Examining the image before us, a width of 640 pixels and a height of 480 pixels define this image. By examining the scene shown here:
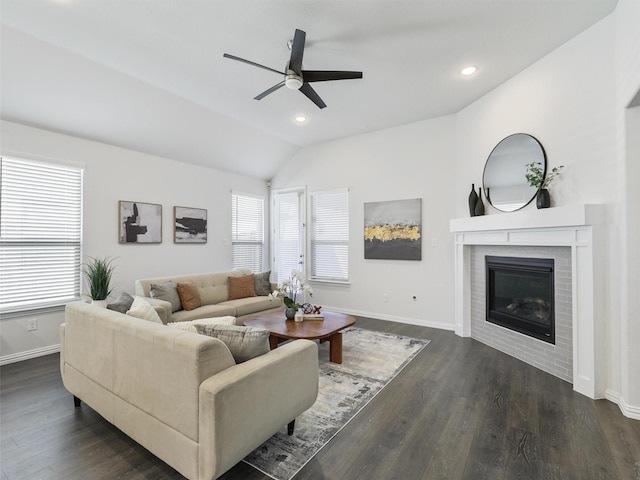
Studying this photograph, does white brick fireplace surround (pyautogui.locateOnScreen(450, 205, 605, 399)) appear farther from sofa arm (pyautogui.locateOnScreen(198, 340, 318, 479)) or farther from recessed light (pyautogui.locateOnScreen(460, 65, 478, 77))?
sofa arm (pyautogui.locateOnScreen(198, 340, 318, 479))

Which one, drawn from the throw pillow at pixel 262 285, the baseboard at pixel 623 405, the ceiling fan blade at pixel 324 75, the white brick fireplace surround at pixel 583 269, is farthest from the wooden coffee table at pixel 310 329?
the ceiling fan blade at pixel 324 75

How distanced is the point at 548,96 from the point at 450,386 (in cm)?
313

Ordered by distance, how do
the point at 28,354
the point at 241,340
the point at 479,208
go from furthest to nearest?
the point at 479,208, the point at 28,354, the point at 241,340

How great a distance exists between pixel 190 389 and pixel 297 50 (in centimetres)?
254

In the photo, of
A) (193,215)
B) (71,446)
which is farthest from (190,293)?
(71,446)

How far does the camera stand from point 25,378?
3061mm

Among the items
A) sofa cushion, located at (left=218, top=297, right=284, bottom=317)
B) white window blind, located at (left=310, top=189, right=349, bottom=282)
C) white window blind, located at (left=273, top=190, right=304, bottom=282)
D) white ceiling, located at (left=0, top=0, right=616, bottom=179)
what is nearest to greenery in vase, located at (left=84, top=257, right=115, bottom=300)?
sofa cushion, located at (left=218, top=297, right=284, bottom=317)

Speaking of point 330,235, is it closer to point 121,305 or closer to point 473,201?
point 473,201

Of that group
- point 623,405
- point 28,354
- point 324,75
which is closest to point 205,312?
point 28,354

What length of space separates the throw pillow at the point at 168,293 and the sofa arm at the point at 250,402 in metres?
2.64

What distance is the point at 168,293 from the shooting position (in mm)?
4043

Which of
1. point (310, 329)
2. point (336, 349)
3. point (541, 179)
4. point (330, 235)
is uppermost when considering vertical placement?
point (541, 179)

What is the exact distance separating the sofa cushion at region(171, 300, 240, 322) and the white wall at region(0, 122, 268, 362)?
47.6 inches

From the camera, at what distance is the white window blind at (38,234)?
3508 mm
